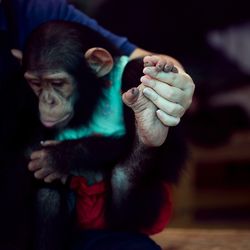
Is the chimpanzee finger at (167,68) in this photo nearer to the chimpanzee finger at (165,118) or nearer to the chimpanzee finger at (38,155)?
the chimpanzee finger at (165,118)

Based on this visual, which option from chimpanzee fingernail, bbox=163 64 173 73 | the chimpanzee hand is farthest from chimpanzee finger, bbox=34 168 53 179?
chimpanzee fingernail, bbox=163 64 173 73

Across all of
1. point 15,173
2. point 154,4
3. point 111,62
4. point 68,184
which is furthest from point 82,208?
point 154,4

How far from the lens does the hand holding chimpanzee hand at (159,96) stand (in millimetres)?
1556

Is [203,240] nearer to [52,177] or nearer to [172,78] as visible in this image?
[52,177]

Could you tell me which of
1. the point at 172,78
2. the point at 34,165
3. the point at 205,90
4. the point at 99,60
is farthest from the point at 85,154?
the point at 205,90

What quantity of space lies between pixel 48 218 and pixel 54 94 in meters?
0.29

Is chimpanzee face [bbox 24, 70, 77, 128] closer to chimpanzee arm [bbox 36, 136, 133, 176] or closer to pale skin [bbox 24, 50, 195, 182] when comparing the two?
chimpanzee arm [bbox 36, 136, 133, 176]

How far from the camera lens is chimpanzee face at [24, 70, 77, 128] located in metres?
1.74

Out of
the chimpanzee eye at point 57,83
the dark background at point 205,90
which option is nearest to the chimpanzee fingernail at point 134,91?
the chimpanzee eye at point 57,83

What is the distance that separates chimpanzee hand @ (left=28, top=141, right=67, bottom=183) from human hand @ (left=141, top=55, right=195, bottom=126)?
0.32m

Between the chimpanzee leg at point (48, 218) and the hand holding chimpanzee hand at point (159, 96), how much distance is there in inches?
11.6

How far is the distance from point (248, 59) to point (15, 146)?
55.8 inches

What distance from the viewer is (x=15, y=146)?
179 cm

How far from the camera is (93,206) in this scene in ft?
5.94
